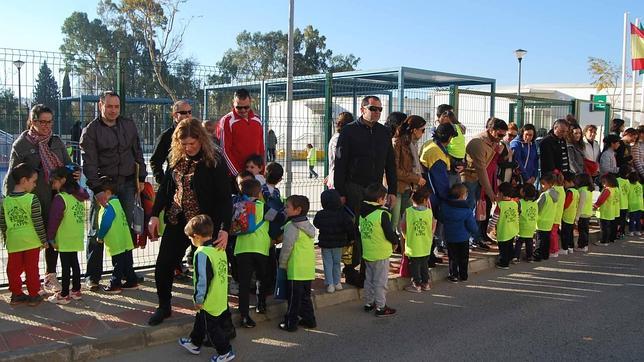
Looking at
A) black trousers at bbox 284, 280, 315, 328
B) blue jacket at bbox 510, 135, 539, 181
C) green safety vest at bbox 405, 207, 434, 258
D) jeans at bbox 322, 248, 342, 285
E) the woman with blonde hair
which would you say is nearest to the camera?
the woman with blonde hair

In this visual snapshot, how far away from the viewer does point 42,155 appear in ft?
18.6

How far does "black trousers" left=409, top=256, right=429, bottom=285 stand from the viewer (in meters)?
6.72

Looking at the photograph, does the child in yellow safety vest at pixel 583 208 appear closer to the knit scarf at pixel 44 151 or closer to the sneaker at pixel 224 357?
the sneaker at pixel 224 357

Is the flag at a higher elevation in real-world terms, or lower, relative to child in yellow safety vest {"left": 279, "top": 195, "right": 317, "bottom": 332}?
higher

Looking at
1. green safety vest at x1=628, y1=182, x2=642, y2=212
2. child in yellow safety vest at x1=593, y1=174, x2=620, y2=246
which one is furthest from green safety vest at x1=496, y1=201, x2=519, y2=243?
green safety vest at x1=628, y1=182, x2=642, y2=212

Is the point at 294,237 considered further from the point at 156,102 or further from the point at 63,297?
the point at 156,102

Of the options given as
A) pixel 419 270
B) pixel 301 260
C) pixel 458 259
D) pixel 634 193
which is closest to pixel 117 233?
pixel 301 260

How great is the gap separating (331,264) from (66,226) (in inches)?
107

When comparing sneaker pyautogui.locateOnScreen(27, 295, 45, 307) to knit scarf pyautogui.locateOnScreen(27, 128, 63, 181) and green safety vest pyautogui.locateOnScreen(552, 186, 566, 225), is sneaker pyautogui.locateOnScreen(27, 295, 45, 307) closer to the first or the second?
knit scarf pyautogui.locateOnScreen(27, 128, 63, 181)

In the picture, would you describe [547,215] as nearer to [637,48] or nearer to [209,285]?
[209,285]

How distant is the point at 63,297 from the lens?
5.66 metres

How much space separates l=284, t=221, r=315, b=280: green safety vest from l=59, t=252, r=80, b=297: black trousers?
6.90 feet

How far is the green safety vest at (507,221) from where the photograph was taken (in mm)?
7898

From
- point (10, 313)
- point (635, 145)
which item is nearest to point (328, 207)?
point (10, 313)
